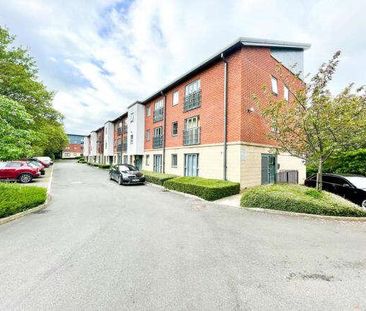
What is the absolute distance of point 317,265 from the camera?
4879 mm

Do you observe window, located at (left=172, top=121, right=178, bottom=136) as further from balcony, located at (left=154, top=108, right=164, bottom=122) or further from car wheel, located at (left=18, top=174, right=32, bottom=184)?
car wheel, located at (left=18, top=174, right=32, bottom=184)

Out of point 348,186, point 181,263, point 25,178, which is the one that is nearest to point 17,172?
point 25,178

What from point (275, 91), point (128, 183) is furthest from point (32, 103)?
point (275, 91)

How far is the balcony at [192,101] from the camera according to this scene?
60.7ft

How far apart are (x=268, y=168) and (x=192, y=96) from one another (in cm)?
792

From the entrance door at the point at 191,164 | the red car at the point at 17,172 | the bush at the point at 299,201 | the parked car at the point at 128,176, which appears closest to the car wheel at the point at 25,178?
the red car at the point at 17,172

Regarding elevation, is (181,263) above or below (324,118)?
below

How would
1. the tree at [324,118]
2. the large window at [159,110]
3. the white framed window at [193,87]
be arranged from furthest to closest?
the large window at [159,110]
the white framed window at [193,87]
the tree at [324,118]

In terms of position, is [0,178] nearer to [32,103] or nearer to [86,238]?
[32,103]

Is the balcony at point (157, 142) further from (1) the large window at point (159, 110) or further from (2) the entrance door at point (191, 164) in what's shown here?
(2) the entrance door at point (191, 164)

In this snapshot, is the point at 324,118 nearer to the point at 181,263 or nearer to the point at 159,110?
the point at 181,263

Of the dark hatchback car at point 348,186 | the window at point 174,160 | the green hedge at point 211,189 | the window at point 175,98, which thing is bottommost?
the green hedge at point 211,189

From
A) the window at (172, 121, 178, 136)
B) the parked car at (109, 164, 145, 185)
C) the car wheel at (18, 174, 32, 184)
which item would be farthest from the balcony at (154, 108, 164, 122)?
the car wheel at (18, 174, 32, 184)

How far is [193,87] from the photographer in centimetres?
1931
